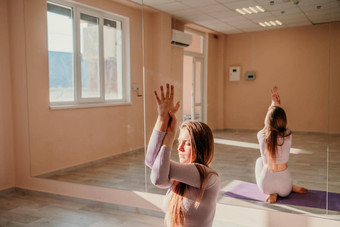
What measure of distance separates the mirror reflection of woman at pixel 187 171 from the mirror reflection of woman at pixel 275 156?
5.23ft

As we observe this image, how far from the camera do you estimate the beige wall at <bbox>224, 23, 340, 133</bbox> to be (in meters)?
2.80

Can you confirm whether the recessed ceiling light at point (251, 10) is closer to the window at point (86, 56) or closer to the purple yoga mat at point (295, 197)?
the window at point (86, 56)

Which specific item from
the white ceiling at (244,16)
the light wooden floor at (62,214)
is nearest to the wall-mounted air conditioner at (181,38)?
the white ceiling at (244,16)

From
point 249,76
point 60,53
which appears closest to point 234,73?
point 249,76

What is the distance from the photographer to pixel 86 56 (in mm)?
4180

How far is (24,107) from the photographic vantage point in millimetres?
4180

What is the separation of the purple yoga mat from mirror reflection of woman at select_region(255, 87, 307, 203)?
0.04 meters

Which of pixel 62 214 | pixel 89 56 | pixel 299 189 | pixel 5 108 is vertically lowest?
pixel 62 214

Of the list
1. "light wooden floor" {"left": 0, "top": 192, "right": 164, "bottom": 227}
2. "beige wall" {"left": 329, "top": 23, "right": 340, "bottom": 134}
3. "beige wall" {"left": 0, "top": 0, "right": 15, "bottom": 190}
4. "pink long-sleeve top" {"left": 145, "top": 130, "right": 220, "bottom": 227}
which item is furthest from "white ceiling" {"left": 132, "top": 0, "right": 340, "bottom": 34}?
"light wooden floor" {"left": 0, "top": 192, "right": 164, "bottom": 227}

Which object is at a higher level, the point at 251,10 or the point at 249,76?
the point at 251,10

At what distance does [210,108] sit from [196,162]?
1.84 m

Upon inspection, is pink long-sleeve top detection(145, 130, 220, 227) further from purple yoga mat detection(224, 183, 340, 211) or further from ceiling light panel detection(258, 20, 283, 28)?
ceiling light panel detection(258, 20, 283, 28)

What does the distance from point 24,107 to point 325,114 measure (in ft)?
11.5

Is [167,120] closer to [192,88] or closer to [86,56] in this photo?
[192,88]
